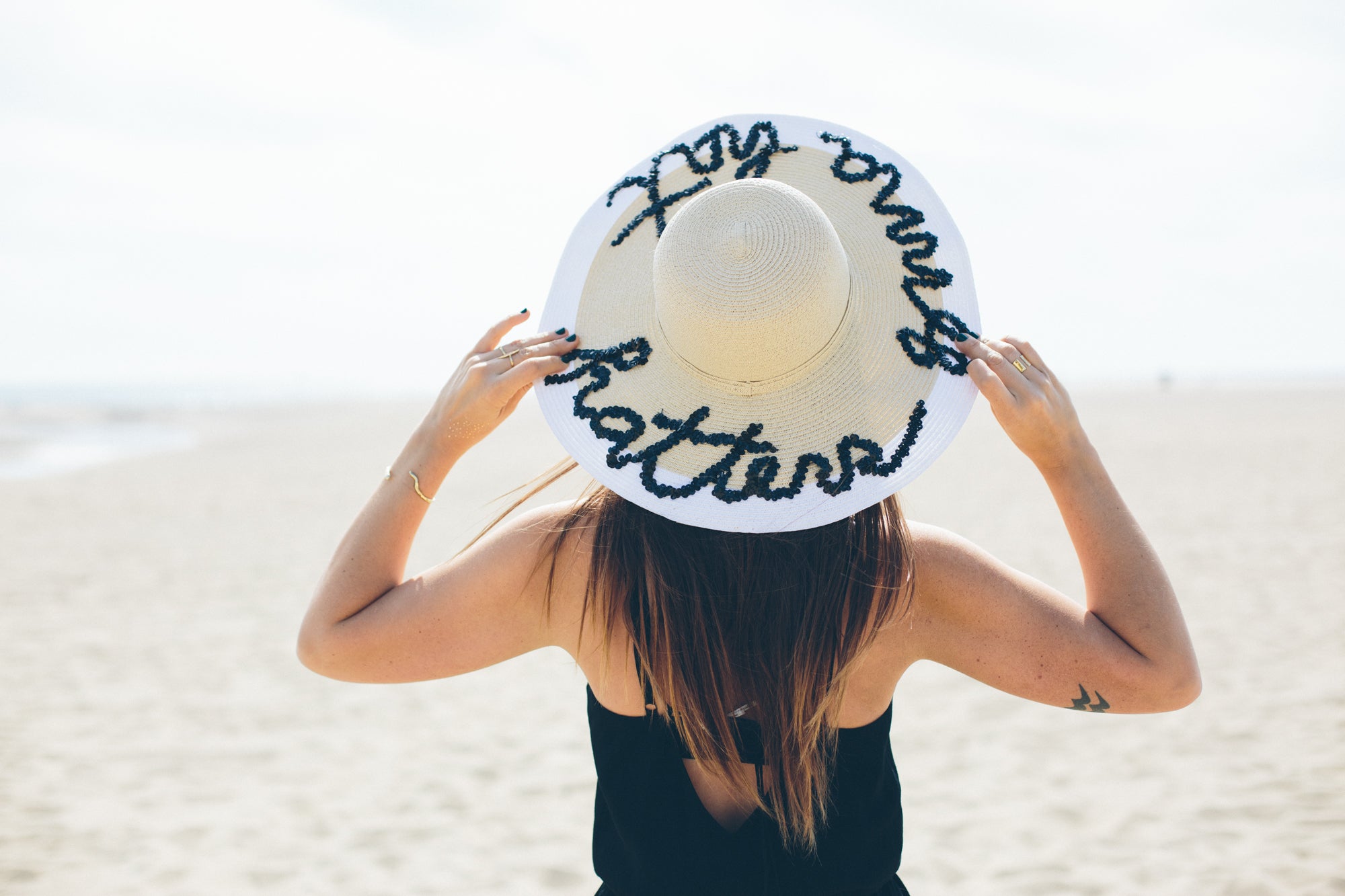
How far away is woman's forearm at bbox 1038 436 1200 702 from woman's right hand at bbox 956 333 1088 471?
29 millimetres

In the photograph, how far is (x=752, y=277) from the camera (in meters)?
1.08

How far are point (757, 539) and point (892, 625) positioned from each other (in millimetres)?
235

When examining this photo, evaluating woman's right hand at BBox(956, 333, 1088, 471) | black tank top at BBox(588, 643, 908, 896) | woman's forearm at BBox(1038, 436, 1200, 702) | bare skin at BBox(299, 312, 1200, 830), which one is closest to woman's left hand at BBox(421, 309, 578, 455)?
bare skin at BBox(299, 312, 1200, 830)

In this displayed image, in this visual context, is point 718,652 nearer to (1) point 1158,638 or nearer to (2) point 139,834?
(1) point 1158,638

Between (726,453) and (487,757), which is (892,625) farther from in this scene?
(487,757)

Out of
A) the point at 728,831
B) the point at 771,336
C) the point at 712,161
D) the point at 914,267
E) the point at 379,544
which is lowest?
the point at 728,831

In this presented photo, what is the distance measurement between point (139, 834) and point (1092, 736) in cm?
482

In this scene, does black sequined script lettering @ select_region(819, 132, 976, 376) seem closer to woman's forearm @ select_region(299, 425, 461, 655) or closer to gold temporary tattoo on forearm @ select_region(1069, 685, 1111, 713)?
gold temporary tattoo on forearm @ select_region(1069, 685, 1111, 713)

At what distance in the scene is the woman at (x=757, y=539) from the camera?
1116mm

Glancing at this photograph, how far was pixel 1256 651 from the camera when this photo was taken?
5.53 m

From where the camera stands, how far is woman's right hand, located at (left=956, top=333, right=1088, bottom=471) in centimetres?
111

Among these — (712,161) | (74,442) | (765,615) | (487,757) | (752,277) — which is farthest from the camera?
(74,442)

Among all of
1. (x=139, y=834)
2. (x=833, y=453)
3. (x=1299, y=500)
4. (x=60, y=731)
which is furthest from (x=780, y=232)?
(x=1299, y=500)

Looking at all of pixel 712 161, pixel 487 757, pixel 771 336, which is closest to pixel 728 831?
pixel 771 336
